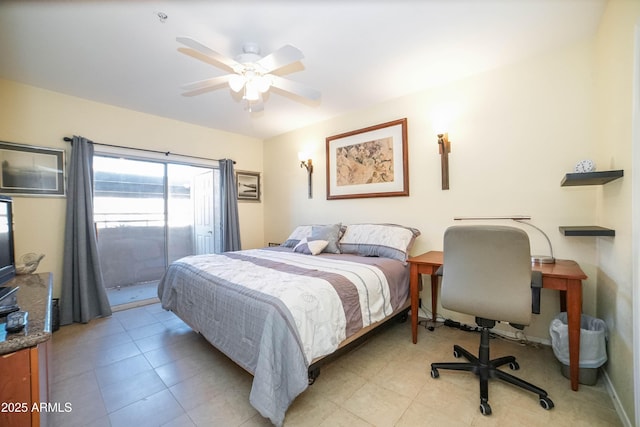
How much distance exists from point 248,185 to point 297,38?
2.98m

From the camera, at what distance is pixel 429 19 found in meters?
1.85

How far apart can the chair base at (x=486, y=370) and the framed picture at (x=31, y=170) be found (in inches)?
165

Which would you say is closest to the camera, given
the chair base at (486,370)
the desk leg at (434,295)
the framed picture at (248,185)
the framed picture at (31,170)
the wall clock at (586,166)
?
the chair base at (486,370)

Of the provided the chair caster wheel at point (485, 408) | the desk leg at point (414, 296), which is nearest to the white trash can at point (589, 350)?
the chair caster wheel at point (485, 408)

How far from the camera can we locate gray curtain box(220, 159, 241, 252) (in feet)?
13.7

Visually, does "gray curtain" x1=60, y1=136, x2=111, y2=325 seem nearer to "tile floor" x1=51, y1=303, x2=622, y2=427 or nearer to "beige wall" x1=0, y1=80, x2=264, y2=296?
"beige wall" x1=0, y1=80, x2=264, y2=296

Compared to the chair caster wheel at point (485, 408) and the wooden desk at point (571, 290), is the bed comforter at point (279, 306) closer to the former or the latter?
the chair caster wheel at point (485, 408)

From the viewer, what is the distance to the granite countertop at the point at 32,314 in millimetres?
945

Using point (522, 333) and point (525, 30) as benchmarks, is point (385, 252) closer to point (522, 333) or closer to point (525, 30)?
point (522, 333)

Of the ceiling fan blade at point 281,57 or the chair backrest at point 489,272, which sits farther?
the ceiling fan blade at point 281,57

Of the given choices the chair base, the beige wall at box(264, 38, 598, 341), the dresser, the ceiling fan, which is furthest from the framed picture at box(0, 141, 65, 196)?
the chair base

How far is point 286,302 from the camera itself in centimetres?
154

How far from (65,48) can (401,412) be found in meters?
3.67

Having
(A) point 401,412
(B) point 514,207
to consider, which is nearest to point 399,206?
(B) point 514,207
